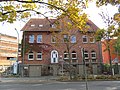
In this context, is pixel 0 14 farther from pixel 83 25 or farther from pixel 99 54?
pixel 99 54

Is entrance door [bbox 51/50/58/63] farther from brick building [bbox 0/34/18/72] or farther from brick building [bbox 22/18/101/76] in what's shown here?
brick building [bbox 0/34/18/72]

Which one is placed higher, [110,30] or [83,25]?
[110,30]

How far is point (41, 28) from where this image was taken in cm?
4362

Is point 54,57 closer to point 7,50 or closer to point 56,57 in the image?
point 56,57

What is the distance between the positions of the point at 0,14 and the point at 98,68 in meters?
35.2

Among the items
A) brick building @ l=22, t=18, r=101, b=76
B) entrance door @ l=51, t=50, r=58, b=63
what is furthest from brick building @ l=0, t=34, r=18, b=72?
entrance door @ l=51, t=50, r=58, b=63

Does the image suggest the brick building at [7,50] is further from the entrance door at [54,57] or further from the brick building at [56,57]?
the entrance door at [54,57]

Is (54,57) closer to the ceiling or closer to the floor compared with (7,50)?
closer to the floor

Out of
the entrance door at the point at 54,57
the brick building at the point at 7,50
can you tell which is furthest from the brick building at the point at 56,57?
the brick building at the point at 7,50

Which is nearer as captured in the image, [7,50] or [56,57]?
[56,57]

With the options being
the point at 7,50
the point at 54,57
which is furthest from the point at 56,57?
the point at 7,50

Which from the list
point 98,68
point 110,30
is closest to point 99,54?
point 98,68

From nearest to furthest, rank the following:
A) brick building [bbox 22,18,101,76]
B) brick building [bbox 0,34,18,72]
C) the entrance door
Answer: brick building [bbox 22,18,101,76]
the entrance door
brick building [bbox 0,34,18,72]

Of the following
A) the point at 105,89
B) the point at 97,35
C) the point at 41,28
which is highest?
the point at 41,28
